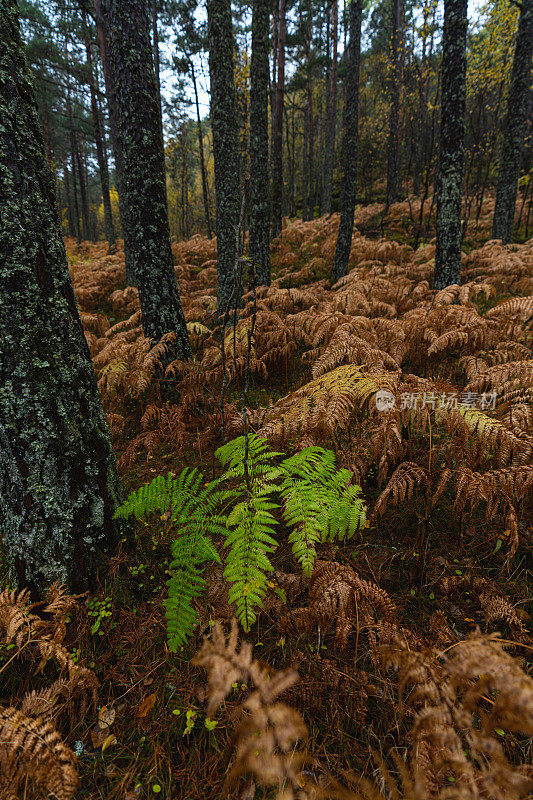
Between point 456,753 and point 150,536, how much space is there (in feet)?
6.23

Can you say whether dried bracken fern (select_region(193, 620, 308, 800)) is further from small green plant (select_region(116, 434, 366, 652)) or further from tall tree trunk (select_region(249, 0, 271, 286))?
tall tree trunk (select_region(249, 0, 271, 286))

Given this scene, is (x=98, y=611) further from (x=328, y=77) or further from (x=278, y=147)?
(x=328, y=77)

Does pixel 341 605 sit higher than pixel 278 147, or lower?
lower

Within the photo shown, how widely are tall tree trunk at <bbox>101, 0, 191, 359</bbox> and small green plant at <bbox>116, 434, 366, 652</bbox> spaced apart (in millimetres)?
2455

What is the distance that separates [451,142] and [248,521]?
6927 millimetres

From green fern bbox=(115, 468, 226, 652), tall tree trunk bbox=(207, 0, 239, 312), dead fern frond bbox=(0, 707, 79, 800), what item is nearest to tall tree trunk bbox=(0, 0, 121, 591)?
green fern bbox=(115, 468, 226, 652)

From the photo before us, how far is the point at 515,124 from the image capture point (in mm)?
8703

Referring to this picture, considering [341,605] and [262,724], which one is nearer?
[262,724]

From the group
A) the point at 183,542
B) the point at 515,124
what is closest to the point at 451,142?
the point at 515,124

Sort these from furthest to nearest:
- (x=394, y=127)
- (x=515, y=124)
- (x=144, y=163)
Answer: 1. (x=394, y=127)
2. (x=515, y=124)
3. (x=144, y=163)

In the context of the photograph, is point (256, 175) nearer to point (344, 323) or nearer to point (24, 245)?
point (344, 323)

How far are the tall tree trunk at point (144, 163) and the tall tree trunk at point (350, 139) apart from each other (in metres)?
4.94

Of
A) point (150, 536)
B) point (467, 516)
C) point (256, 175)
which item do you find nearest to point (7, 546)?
point (150, 536)

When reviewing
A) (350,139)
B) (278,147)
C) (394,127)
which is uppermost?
(394,127)
